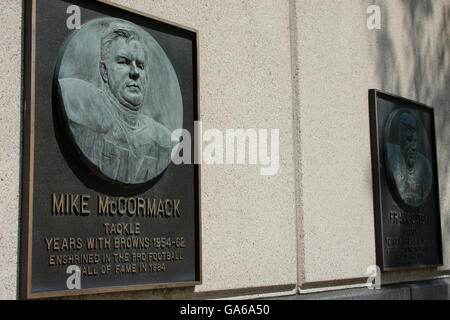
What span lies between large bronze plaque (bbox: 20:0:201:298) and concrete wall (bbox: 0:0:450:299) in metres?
0.10

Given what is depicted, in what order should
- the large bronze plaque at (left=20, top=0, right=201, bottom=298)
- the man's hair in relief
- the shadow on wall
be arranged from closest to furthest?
the large bronze plaque at (left=20, top=0, right=201, bottom=298)
the man's hair in relief
the shadow on wall

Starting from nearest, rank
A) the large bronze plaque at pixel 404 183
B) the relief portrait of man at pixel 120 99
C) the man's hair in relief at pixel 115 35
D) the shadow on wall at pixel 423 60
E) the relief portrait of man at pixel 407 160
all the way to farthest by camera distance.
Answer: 1. the relief portrait of man at pixel 120 99
2. the man's hair in relief at pixel 115 35
3. the large bronze plaque at pixel 404 183
4. the relief portrait of man at pixel 407 160
5. the shadow on wall at pixel 423 60

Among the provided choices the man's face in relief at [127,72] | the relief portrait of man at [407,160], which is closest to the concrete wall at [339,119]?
the relief portrait of man at [407,160]

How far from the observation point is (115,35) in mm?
3566

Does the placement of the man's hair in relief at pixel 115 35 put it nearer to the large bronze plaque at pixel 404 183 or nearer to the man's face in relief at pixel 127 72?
the man's face in relief at pixel 127 72

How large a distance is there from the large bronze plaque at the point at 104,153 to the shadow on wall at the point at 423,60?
291 cm

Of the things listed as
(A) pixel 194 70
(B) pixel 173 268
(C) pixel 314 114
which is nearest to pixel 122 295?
(B) pixel 173 268

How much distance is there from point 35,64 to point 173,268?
1468mm

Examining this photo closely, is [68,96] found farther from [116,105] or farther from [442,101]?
[442,101]

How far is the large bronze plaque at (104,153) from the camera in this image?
315 centimetres

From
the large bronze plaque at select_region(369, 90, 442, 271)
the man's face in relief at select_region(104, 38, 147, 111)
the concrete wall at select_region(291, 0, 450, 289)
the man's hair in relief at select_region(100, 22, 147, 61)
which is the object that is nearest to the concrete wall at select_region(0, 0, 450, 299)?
the concrete wall at select_region(291, 0, 450, 289)

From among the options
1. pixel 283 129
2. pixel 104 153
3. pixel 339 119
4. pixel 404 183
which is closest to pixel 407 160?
pixel 404 183

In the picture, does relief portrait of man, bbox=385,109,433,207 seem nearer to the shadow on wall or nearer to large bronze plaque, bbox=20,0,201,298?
the shadow on wall

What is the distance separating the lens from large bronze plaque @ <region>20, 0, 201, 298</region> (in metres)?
3.15
